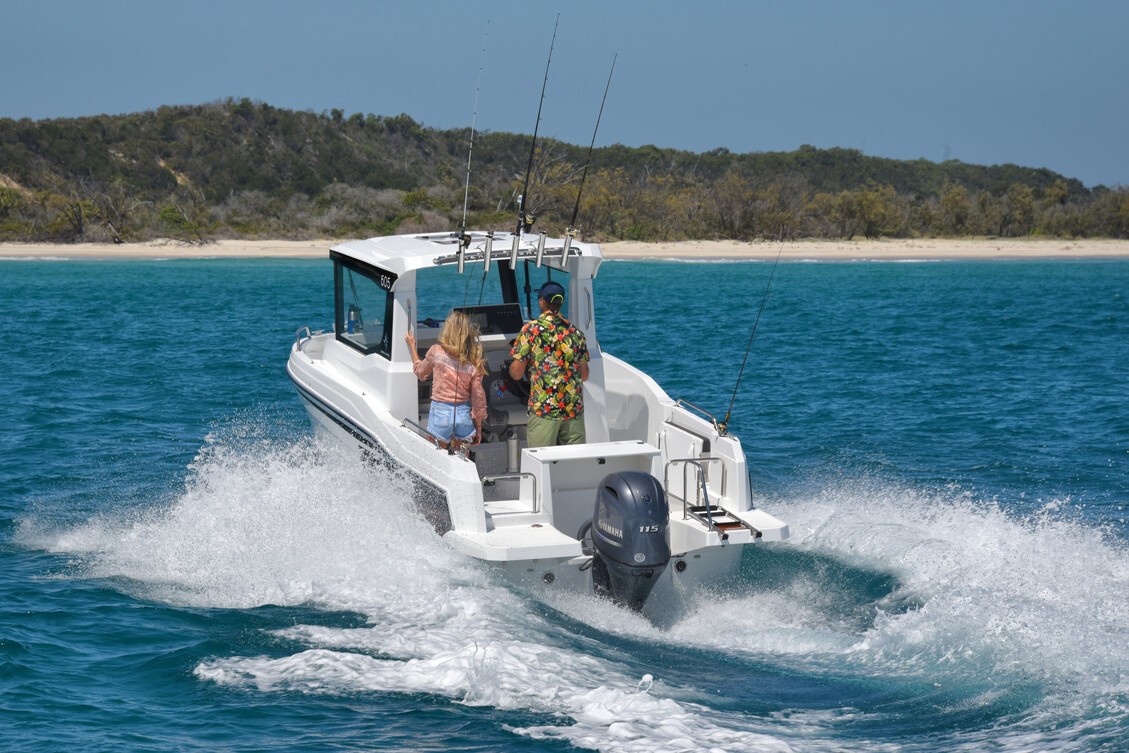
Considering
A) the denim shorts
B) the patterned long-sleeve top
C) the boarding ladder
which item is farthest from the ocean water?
the patterned long-sleeve top

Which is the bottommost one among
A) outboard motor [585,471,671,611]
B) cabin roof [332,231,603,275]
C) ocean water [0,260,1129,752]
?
ocean water [0,260,1129,752]

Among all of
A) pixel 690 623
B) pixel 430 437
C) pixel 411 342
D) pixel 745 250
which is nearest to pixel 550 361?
pixel 430 437

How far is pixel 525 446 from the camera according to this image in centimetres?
766

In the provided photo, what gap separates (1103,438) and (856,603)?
7.07 m

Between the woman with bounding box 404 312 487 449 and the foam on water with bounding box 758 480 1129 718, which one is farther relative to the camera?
the woman with bounding box 404 312 487 449

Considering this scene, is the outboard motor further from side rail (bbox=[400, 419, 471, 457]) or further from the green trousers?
side rail (bbox=[400, 419, 471, 457])

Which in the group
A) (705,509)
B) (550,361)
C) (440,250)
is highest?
(440,250)

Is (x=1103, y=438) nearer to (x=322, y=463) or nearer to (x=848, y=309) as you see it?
(x=322, y=463)

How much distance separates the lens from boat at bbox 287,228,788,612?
616cm

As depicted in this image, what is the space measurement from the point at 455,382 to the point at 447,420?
0.25m

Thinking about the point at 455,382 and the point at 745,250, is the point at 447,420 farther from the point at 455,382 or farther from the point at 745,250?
the point at 745,250

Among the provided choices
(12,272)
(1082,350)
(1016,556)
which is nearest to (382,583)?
(1016,556)

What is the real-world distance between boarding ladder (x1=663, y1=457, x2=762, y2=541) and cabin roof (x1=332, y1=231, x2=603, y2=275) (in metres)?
1.63

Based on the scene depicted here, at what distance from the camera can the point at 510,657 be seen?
529cm
